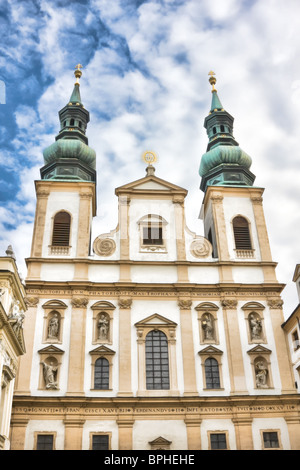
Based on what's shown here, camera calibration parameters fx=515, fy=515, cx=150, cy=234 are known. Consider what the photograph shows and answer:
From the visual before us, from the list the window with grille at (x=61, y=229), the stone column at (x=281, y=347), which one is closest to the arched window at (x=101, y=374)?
the window with grille at (x=61, y=229)

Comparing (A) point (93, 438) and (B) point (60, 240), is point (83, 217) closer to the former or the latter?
(B) point (60, 240)

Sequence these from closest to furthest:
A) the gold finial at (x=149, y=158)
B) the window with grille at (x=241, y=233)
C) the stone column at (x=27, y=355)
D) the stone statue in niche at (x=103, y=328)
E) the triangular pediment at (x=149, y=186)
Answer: the stone column at (x=27, y=355) < the stone statue in niche at (x=103, y=328) < the window with grille at (x=241, y=233) < the triangular pediment at (x=149, y=186) < the gold finial at (x=149, y=158)

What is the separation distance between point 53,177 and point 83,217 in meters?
4.11

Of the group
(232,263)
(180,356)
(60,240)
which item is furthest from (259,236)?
(60,240)

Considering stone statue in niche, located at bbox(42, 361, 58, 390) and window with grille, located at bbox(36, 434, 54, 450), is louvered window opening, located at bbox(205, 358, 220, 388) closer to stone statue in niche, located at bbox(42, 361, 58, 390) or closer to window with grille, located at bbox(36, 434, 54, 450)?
stone statue in niche, located at bbox(42, 361, 58, 390)

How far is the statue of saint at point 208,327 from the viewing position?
90.4ft

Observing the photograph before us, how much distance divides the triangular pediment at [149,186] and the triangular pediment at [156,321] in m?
8.22

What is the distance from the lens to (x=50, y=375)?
84.1ft

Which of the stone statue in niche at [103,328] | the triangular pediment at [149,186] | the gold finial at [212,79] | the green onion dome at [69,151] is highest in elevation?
the gold finial at [212,79]

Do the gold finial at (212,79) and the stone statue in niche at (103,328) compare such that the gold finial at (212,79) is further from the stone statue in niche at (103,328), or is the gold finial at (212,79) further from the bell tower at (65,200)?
the stone statue in niche at (103,328)

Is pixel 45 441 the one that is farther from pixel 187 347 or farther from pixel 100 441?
pixel 187 347

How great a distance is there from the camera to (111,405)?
25.1 m
